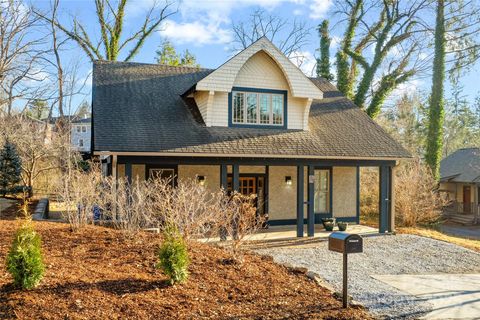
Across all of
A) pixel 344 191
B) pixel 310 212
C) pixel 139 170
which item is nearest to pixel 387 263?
pixel 310 212

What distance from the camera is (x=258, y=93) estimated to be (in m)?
14.9

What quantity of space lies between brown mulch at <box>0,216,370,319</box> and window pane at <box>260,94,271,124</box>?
22.9 ft

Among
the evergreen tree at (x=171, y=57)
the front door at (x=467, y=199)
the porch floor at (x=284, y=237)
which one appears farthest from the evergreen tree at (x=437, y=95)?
the evergreen tree at (x=171, y=57)

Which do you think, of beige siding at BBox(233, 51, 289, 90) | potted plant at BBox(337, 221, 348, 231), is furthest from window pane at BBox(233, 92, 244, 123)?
potted plant at BBox(337, 221, 348, 231)

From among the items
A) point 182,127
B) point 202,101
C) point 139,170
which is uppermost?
point 202,101

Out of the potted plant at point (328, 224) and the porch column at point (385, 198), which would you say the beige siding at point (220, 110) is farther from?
the porch column at point (385, 198)

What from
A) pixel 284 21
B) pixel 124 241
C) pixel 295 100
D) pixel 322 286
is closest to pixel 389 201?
pixel 295 100

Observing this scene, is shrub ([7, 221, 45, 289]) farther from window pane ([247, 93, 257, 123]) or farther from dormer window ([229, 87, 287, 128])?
window pane ([247, 93, 257, 123])

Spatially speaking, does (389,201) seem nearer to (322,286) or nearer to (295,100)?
(295,100)

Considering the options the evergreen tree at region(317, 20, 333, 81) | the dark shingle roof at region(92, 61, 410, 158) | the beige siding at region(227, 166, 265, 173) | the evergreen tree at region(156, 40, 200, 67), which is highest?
the evergreen tree at region(156, 40, 200, 67)

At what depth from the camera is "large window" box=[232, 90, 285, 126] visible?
14766 mm

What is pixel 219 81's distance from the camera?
1404cm

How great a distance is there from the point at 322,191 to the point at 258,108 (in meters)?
4.53

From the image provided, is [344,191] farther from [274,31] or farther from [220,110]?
[274,31]
